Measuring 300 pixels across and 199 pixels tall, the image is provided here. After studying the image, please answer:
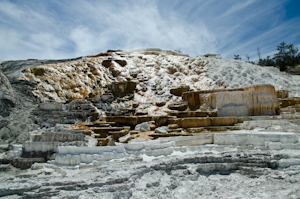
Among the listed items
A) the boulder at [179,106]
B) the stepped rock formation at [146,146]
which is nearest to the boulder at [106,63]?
the stepped rock formation at [146,146]

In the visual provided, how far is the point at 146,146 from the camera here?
6.45 m

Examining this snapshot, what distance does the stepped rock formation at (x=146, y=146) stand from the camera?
14.1 feet

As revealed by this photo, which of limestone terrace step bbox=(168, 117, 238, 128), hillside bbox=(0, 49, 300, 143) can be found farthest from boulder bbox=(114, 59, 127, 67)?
limestone terrace step bbox=(168, 117, 238, 128)

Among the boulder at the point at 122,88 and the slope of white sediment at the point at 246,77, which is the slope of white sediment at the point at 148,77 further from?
the boulder at the point at 122,88

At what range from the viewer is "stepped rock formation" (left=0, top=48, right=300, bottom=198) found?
4305 mm

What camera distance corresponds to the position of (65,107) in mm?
12062

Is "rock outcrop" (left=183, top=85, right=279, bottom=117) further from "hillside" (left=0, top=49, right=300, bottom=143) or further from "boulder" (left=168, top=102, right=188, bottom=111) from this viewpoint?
"hillside" (left=0, top=49, right=300, bottom=143)

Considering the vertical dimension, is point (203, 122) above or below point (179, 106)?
below

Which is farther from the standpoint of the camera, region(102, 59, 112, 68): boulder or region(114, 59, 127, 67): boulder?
region(114, 59, 127, 67): boulder

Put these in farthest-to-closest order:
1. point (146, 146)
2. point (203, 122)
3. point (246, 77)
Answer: point (246, 77), point (203, 122), point (146, 146)

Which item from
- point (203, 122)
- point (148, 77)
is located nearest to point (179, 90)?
point (148, 77)

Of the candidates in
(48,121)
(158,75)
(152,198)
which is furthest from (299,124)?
(158,75)

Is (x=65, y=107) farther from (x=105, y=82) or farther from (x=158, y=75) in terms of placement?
(x=158, y=75)

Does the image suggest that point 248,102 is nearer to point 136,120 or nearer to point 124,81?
point 136,120
